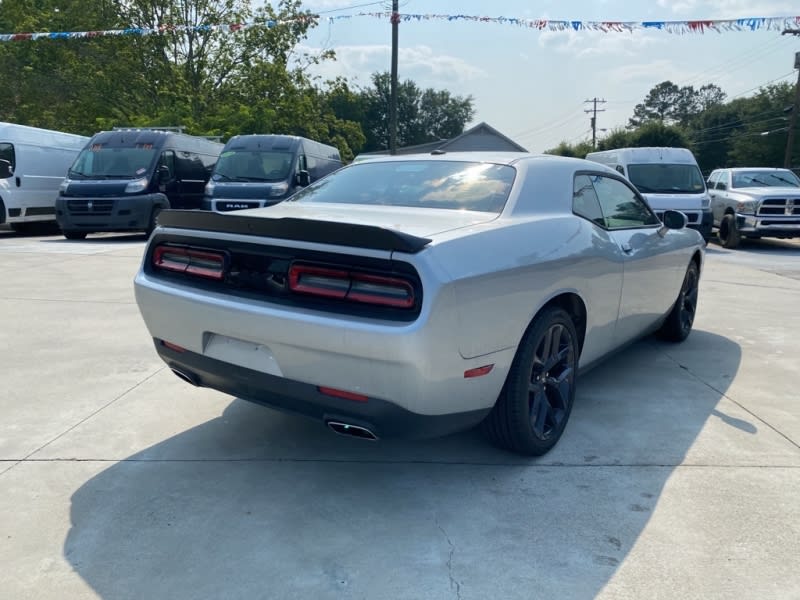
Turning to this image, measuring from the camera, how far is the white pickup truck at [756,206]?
13.8m

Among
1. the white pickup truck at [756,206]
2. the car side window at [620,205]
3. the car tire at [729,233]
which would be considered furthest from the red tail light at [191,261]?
the car tire at [729,233]

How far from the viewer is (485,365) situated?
2.66 meters

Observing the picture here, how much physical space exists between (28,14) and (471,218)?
3451 cm

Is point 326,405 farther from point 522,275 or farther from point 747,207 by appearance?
point 747,207

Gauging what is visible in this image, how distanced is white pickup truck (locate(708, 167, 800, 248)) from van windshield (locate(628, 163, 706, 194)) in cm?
116

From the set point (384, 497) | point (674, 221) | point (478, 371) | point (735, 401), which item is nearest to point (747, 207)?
point (674, 221)

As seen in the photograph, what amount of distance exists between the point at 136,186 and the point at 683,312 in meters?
10.9

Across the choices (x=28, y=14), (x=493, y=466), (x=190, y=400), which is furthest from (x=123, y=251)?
(x=28, y=14)

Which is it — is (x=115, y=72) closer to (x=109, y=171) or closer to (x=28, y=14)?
(x=28, y=14)

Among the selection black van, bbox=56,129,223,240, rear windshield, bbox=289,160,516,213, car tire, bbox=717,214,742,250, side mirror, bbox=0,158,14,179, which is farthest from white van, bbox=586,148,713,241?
side mirror, bbox=0,158,14,179

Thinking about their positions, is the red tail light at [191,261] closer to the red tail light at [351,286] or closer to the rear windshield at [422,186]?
the red tail light at [351,286]

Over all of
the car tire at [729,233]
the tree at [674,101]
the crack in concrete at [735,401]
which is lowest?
the car tire at [729,233]

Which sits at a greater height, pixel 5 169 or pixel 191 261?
pixel 191 261

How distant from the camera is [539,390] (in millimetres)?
3121
